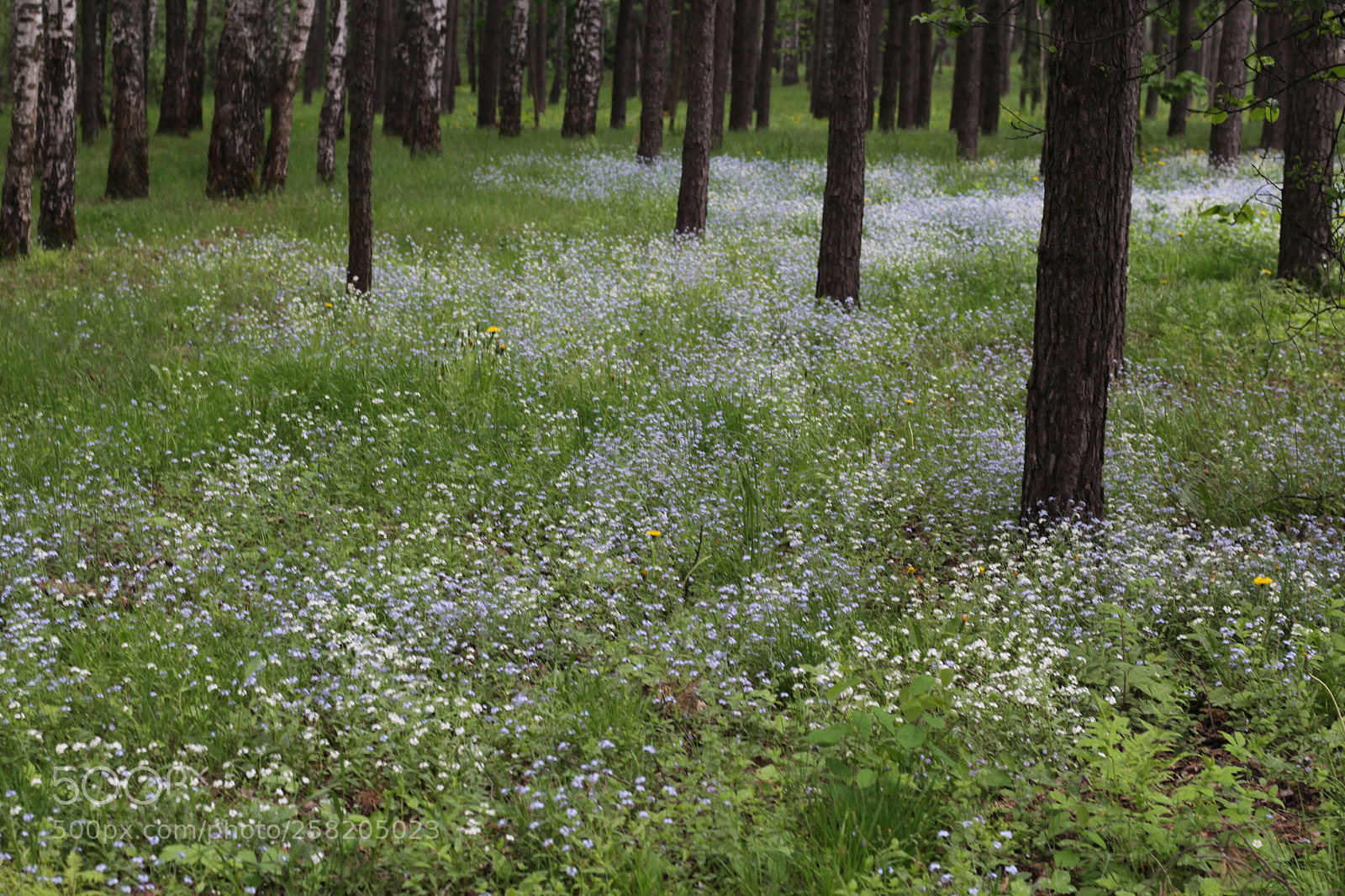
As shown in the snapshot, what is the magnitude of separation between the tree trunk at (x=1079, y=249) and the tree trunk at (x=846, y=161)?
4218mm

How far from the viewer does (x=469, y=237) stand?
12.8 m

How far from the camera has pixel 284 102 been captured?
53.1ft

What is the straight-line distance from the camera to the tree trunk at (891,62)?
26.4m

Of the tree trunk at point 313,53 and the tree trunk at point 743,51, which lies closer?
the tree trunk at point 743,51

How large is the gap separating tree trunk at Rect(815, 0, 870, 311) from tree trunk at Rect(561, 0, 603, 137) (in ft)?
49.5

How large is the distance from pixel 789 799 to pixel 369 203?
26.0 ft

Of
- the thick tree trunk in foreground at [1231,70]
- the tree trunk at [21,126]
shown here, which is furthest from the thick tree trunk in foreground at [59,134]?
the thick tree trunk in foreground at [1231,70]

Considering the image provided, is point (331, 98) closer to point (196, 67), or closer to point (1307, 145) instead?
point (196, 67)

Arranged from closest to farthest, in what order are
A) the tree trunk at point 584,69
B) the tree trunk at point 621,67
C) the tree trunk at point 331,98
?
1. the tree trunk at point 331,98
2. the tree trunk at point 584,69
3. the tree trunk at point 621,67

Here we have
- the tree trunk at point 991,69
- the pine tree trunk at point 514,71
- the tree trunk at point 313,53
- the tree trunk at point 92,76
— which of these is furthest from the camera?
the tree trunk at point 313,53

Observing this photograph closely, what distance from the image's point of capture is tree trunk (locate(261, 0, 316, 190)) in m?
16.0

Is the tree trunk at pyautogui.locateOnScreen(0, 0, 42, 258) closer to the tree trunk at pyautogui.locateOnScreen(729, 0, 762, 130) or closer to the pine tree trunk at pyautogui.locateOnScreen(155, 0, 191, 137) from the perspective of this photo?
the pine tree trunk at pyautogui.locateOnScreen(155, 0, 191, 137)

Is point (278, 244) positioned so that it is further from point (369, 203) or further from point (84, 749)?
point (84, 749)

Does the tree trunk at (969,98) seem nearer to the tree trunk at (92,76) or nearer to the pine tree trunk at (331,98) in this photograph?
the pine tree trunk at (331,98)
